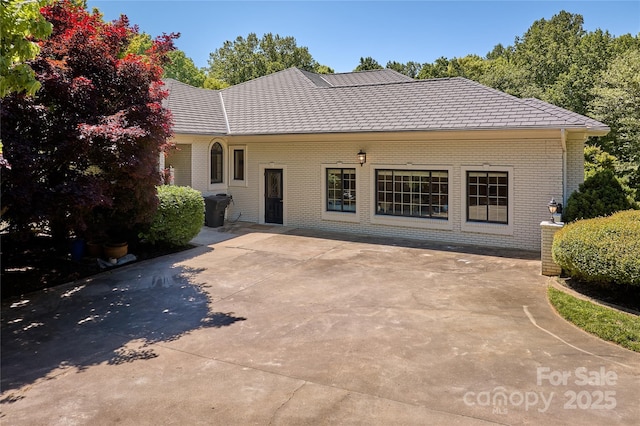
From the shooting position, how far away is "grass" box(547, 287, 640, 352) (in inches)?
231

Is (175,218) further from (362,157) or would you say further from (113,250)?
(362,157)

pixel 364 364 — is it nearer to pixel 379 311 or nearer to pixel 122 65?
pixel 379 311

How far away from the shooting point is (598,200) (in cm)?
1036

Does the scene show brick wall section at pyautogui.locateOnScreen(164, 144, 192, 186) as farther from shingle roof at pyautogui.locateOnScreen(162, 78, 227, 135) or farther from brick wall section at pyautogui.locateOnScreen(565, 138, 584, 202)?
brick wall section at pyautogui.locateOnScreen(565, 138, 584, 202)

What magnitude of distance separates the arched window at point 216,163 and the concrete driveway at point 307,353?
7.65m

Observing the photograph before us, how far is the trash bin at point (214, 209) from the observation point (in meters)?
15.9

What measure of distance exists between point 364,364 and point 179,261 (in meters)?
7.26

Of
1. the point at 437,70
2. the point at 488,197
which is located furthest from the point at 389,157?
the point at 437,70

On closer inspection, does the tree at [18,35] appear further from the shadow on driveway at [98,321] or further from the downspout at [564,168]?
the downspout at [564,168]

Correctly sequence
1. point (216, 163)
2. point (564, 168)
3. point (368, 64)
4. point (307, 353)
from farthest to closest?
point (368, 64) < point (216, 163) < point (564, 168) < point (307, 353)

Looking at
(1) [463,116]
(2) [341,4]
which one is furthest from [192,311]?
(2) [341,4]

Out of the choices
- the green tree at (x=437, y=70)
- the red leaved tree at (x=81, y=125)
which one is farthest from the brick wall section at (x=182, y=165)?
the green tree at (x=437, y=70)

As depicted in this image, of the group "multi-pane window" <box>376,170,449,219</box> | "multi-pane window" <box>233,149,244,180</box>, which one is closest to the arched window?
"multi-pane window" <box>233,149,244,180</box>

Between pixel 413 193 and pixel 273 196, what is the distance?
5.56 meters
